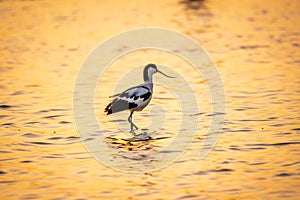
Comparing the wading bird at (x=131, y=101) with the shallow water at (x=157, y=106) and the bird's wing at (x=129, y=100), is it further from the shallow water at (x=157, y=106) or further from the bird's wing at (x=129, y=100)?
the shallow water at (x=157, y=106)

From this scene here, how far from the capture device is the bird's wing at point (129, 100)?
13.4 m

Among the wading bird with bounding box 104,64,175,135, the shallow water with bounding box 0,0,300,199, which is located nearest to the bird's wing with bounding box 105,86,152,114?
the wading bird with bounding box 104,64,175,135

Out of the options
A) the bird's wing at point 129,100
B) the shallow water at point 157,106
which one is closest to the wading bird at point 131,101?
the bird's wing at point 129,100

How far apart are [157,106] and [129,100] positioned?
2143mm

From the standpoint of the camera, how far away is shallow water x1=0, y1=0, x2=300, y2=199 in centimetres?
1038

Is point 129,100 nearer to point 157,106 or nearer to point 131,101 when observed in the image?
point 131,101

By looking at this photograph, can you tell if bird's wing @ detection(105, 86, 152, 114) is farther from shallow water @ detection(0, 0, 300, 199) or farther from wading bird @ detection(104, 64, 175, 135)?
shallow water @ detection(0, 0, 300, 199)

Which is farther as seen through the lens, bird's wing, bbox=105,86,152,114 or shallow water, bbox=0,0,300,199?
bird's wing, bbox=105,86,152,114

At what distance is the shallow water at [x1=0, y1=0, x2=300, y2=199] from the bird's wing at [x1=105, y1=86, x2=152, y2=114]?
1.67 feet

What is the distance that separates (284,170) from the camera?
10.8 metres

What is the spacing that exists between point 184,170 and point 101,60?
1080 centimetres

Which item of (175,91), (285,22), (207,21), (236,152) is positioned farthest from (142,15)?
(236,152)

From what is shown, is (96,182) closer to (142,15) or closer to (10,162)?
(10,162)

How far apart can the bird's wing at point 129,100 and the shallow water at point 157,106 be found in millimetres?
510
